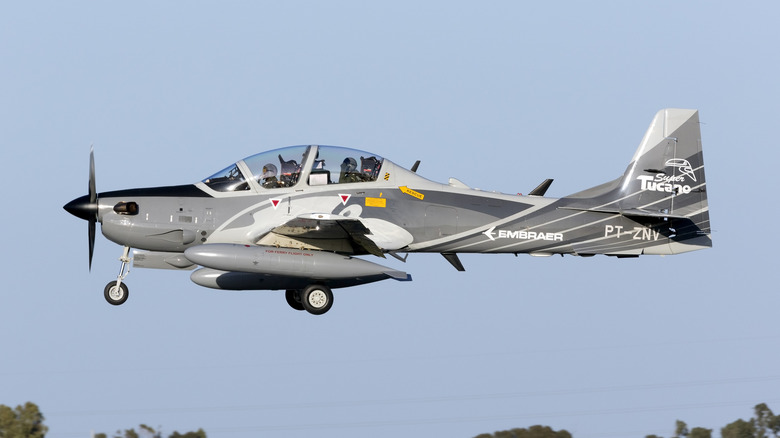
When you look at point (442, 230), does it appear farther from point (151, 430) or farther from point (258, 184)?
point (151, 430)

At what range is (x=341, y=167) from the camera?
17.3m

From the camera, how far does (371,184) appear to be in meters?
17.4

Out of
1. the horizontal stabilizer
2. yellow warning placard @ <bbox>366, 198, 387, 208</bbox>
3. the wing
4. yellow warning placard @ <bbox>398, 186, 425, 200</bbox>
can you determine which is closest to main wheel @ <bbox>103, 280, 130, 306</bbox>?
the wing

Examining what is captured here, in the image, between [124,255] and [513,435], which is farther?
[513,435]

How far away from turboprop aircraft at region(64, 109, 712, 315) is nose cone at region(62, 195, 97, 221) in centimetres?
2

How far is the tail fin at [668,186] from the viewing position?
18.0m

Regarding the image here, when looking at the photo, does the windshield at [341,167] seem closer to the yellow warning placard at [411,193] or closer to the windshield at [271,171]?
the windshield at [271,171]

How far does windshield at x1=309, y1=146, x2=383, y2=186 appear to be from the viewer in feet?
56.6

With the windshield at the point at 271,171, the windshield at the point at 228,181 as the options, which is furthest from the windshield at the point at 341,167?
the windshield at the point at 228,181

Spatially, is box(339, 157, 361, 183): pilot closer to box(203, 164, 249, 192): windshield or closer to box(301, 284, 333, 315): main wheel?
box(203, 164, 249, 192): windshield

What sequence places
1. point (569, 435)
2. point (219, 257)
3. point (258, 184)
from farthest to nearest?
point (569, 435)
point (258, 184)
point (219, 257)

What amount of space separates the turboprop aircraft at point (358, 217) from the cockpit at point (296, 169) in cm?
2

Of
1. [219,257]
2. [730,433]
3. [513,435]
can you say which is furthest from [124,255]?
[730,433]

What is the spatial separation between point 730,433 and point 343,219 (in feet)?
40.7
